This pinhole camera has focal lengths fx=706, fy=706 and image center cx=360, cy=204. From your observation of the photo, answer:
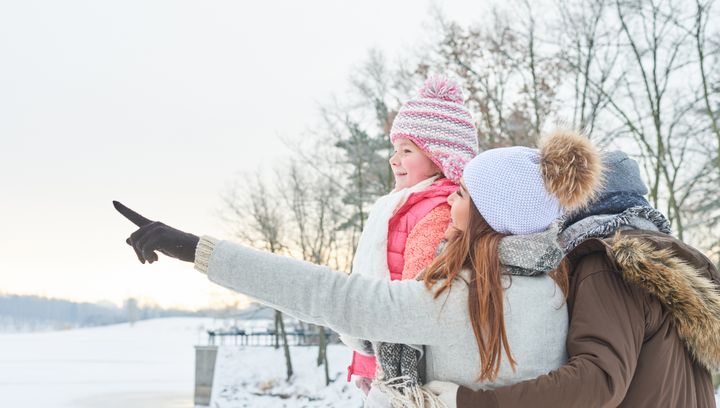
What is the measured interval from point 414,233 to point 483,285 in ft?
1.82

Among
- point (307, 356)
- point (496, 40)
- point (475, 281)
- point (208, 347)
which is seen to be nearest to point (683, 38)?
point (496, 40)

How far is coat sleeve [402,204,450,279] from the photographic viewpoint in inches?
84.6

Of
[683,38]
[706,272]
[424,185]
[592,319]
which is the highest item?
→ [683,38]

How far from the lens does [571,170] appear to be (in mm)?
1900

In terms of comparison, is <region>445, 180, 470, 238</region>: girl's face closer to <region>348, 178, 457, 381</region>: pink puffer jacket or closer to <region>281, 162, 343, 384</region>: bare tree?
<region>348, 178, 457, 381</region>: pink puffer jacket

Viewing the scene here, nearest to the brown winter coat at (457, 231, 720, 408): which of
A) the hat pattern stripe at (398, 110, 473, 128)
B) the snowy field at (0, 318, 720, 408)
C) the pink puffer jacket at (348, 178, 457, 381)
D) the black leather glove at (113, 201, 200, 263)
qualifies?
the pink puffer jacket at (348, 178, 457, 381)

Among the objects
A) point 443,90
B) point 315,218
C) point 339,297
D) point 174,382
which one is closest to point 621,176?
point 443,90

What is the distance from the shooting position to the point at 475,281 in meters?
1.76

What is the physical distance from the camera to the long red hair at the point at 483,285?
5.65ft

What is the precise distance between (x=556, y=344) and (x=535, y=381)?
0.14 metres

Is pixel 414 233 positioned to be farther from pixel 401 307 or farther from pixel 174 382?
pixel 174 382

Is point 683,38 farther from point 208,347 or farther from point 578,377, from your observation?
point 208,347

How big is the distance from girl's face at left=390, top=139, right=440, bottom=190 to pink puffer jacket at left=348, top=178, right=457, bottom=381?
12cm

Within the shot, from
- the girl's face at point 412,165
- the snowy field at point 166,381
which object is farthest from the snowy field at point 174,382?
the girl's face at point 412,165
